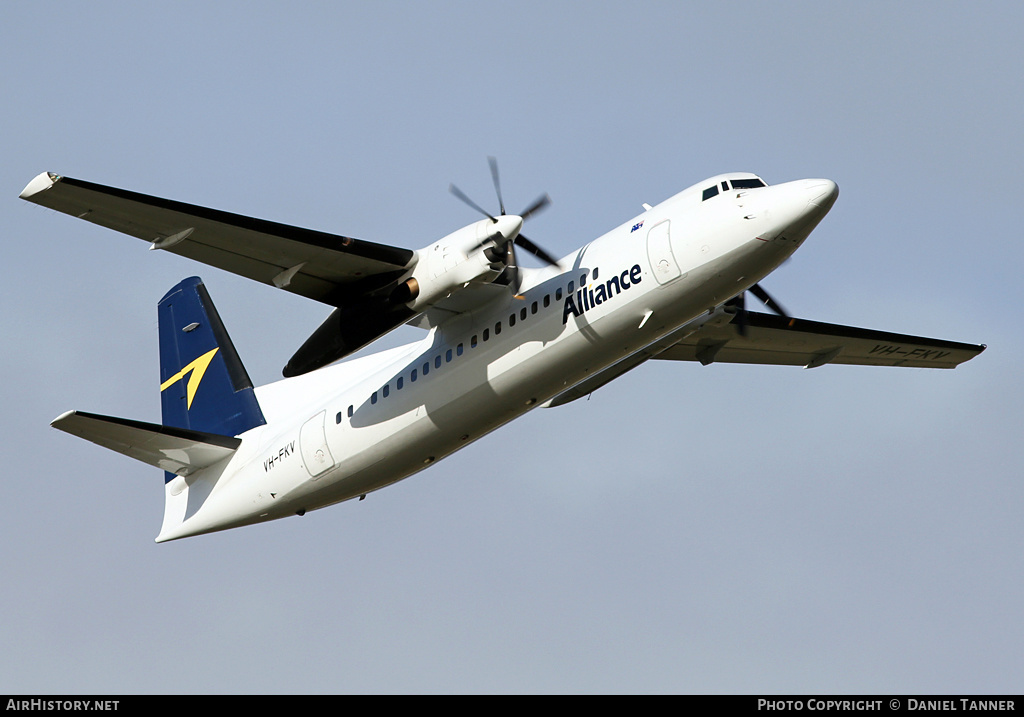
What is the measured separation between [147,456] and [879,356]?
1418cm

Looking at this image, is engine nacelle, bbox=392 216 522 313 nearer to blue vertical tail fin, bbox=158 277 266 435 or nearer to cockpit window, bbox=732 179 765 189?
cockpit window, bbox=732 179 765 189

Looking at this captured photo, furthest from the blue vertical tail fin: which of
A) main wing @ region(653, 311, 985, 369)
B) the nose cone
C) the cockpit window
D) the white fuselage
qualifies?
the nose cone

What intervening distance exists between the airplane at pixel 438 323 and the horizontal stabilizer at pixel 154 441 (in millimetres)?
36

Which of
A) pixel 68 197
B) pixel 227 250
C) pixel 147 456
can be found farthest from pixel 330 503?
pixel 68 197

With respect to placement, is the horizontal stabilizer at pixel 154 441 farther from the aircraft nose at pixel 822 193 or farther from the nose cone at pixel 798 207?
the aircraft nose at pixel 822 193

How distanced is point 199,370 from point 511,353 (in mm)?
9361

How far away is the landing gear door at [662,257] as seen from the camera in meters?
17.3

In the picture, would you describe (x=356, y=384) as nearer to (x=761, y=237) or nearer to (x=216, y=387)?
(x=216, y=387)

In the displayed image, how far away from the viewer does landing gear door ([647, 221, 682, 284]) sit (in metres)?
17.3

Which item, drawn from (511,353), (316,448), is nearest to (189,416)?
(316,448)

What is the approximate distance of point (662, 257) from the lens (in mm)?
17406

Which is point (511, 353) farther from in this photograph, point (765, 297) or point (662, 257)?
point (765, 297)
